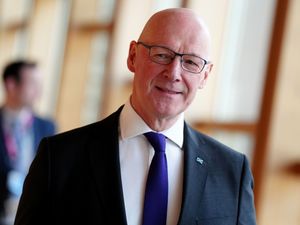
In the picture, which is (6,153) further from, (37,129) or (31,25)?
(31,25)

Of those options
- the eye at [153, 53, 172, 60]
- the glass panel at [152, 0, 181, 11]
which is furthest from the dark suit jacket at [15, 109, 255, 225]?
the glass panel at [152, 0, 181, 11]

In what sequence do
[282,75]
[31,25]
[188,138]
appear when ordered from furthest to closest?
[31,25], [282,75], [188,138]

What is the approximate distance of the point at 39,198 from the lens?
200 cm

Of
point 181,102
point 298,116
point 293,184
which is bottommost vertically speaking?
point 293,184

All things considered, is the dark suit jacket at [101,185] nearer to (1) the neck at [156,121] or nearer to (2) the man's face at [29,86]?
(1) the neck at [156,121]

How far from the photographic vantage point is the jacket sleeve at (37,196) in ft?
6.57

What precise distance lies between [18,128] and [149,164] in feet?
9.09

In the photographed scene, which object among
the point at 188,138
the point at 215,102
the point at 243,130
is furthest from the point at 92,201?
the point at 215,102

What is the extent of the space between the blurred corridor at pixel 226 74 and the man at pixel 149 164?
2.54m

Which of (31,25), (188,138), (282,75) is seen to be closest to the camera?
(188,138)

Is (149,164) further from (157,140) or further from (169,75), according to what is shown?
(169,75)

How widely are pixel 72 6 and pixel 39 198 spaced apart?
674cm

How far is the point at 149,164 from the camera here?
2.08 meters

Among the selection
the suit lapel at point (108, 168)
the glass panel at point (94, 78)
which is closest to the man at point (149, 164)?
the suit lapel at point (108, 168)
